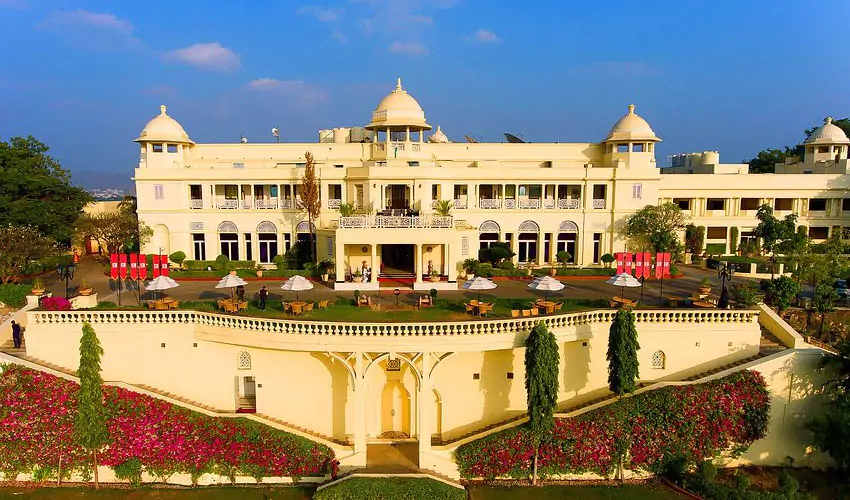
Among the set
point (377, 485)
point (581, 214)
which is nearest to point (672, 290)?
point (581, 214)

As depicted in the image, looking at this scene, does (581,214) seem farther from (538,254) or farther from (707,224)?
(707,224)

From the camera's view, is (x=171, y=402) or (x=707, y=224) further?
(x=707, y=224)

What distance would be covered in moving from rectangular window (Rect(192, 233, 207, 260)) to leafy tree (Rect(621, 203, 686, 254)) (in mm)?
32004

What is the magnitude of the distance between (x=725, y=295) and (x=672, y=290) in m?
5.53

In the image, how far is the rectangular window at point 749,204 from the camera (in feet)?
149

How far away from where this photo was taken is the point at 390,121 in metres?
39.0

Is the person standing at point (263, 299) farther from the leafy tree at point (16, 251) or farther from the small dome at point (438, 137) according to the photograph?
the small dome at point (438, 137)

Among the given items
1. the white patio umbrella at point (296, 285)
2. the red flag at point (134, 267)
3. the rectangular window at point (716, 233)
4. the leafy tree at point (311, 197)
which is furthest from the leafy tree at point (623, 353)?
the rectangular window at point (716, 233)

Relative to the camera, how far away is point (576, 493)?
2017 centimetres

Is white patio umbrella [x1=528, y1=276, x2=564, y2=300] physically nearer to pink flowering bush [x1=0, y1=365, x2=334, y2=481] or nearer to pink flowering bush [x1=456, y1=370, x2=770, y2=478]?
pink flowering bush [x1=456, y1=370, x2=770, y2=478]

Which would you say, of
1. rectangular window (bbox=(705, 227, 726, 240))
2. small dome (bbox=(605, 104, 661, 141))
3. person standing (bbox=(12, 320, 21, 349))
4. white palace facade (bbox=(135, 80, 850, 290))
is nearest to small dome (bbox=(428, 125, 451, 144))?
white palace facade (bbox=(135, 80, 850, 290))

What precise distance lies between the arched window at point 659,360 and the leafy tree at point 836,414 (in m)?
5.52

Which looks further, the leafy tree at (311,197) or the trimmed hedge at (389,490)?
the leafy tree at (311,197)

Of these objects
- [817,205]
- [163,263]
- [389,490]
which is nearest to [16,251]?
[163,263]
